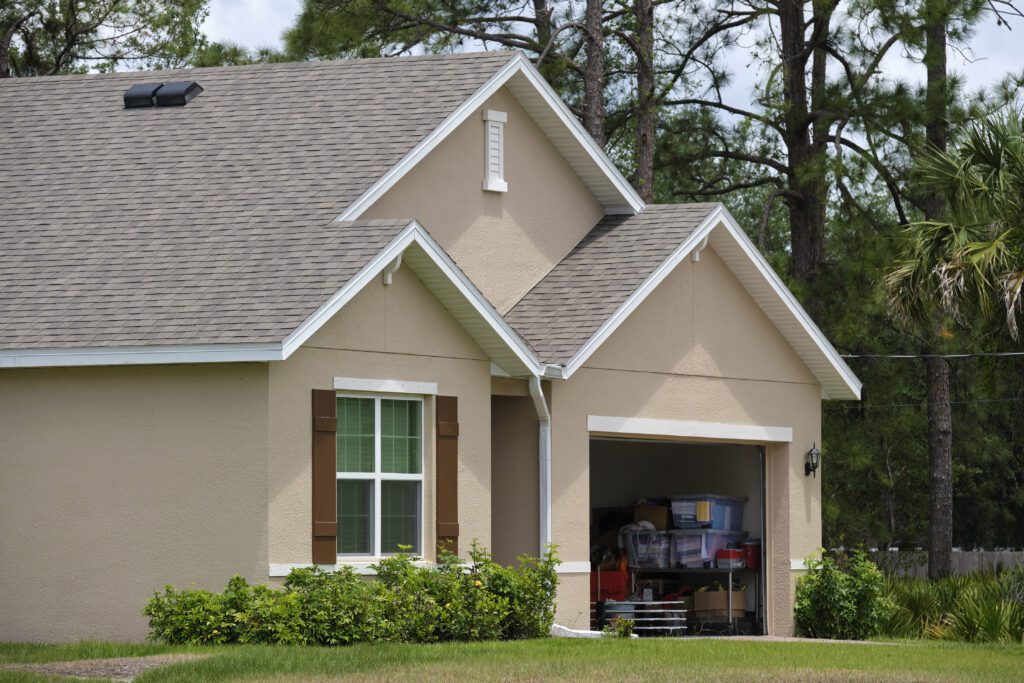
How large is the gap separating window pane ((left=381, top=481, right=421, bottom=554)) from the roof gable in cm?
228

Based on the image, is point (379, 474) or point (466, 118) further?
point (466, 118)

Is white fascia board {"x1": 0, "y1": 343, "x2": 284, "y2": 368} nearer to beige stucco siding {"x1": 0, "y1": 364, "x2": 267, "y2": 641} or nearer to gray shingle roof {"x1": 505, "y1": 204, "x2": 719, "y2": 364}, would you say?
beige stucco siding {"x1": 0, "y1": 364, "x2": 267, "y2": 641}

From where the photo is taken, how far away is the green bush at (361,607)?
50.4 ft

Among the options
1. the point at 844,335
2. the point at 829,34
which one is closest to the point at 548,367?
the point at 844,335

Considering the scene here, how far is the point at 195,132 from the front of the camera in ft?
67.2

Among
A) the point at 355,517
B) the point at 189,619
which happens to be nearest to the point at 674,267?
the point at 355,517

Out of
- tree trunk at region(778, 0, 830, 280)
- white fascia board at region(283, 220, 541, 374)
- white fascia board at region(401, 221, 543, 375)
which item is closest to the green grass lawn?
white fascia board at region(283, 220, 541, 374)

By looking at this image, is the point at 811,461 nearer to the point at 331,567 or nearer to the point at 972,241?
the point at 972,241

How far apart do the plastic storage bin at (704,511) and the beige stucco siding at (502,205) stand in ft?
12.8

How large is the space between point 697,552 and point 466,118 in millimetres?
6861

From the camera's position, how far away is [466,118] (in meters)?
20.3

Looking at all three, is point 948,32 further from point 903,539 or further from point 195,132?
point 903,539

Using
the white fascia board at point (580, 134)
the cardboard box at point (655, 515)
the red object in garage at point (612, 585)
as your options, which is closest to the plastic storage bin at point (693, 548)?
the cardboard box at point (655, 515)

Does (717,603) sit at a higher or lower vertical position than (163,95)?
lower
